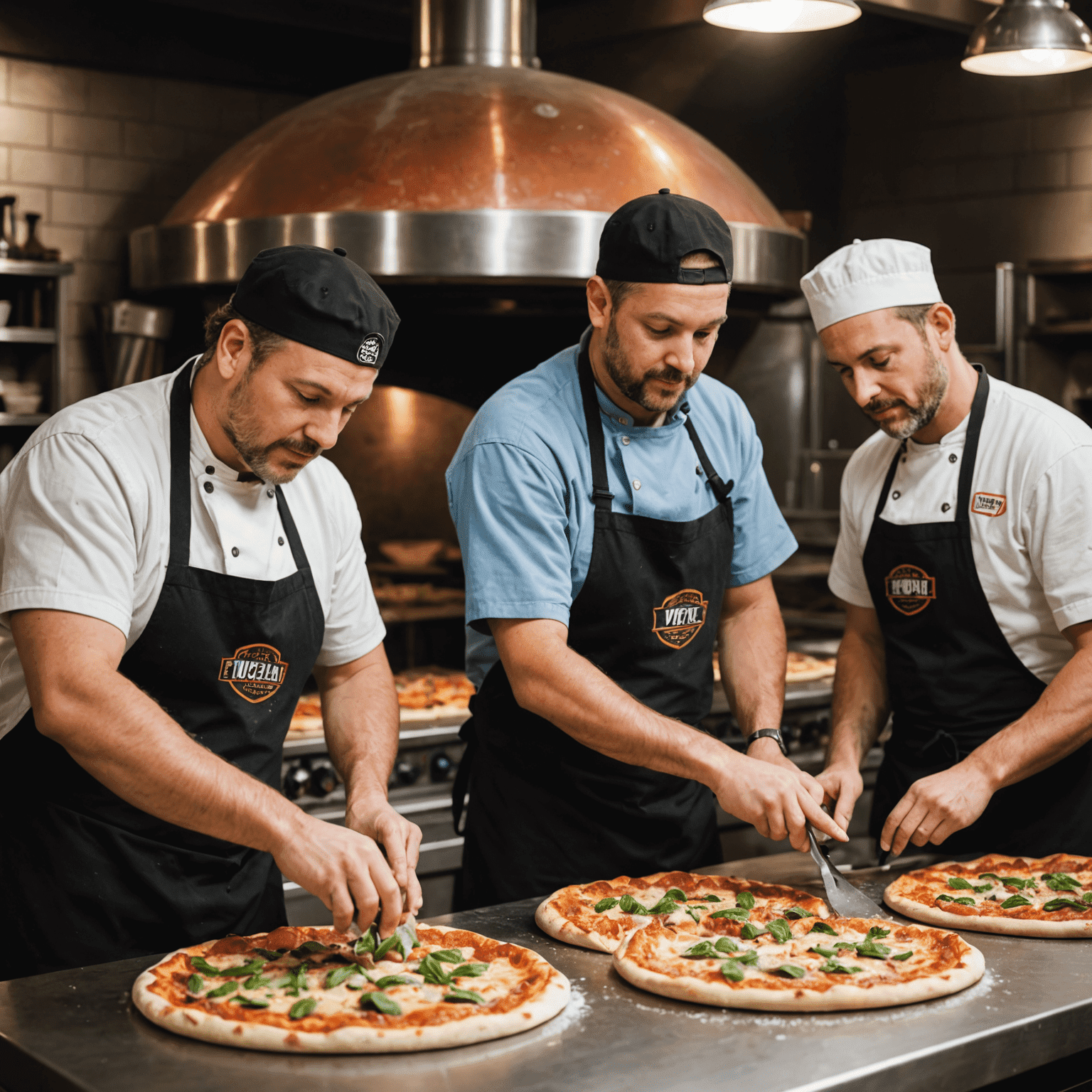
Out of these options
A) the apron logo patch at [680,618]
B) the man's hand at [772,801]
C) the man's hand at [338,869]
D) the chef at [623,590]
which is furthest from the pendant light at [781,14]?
the man's hand at [338,869]

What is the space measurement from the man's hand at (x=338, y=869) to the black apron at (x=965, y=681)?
1.16 meters

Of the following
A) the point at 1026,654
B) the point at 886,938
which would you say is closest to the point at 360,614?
the point at 886,938

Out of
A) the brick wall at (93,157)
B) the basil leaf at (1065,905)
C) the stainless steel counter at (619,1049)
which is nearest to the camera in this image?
the stainless steel counter at (619,1049)

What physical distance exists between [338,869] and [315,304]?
766mm

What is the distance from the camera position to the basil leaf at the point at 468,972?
1876 millimetres

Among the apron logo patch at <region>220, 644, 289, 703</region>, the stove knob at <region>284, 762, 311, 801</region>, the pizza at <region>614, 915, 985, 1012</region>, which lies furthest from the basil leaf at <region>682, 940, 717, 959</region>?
the stove knob at <region>284, 762, 311, 801</region>

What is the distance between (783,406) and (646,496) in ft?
11.5

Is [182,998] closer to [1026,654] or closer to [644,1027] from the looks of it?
[644,1027]

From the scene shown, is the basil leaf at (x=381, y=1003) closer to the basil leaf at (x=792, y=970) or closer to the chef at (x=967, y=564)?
the basil leaf at (x=792, y=970)

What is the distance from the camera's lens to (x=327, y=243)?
3.42 m

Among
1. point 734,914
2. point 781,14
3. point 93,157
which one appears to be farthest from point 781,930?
point 93,157

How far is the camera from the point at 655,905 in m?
2.22

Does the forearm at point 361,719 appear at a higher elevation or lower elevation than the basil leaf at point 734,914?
higher

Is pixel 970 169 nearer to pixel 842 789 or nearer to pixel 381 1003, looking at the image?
pixel 842 789
